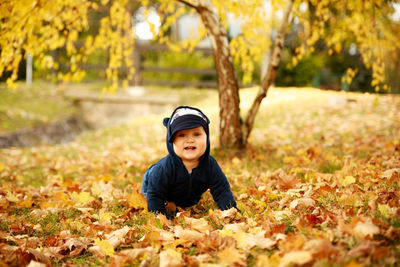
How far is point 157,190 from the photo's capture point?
8.67 feet

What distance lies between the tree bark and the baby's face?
215 cm

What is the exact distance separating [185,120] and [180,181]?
21.1 inches

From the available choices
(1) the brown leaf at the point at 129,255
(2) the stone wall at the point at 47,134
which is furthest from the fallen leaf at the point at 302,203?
(2) the stone wall at the point at 47,134

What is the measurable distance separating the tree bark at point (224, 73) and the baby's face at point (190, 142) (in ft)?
7.05

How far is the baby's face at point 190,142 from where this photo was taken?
249 centimetres

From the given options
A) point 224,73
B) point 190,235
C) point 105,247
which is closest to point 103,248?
point 105,247

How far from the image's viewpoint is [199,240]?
2.04 meters

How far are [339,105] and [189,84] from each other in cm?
603

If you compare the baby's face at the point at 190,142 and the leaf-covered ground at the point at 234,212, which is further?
the baby's face at the point at 190,142

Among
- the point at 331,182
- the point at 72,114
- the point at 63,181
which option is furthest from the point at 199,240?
the point at 72,114

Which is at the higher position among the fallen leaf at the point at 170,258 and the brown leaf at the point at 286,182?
the brown leaf at the point at 286,182

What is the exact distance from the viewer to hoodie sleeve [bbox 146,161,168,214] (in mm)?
2623

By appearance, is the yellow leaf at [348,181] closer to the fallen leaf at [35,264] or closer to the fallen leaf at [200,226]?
the fallen leaf at [200,226]

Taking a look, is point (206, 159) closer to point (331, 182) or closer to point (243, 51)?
point (331, 182)
